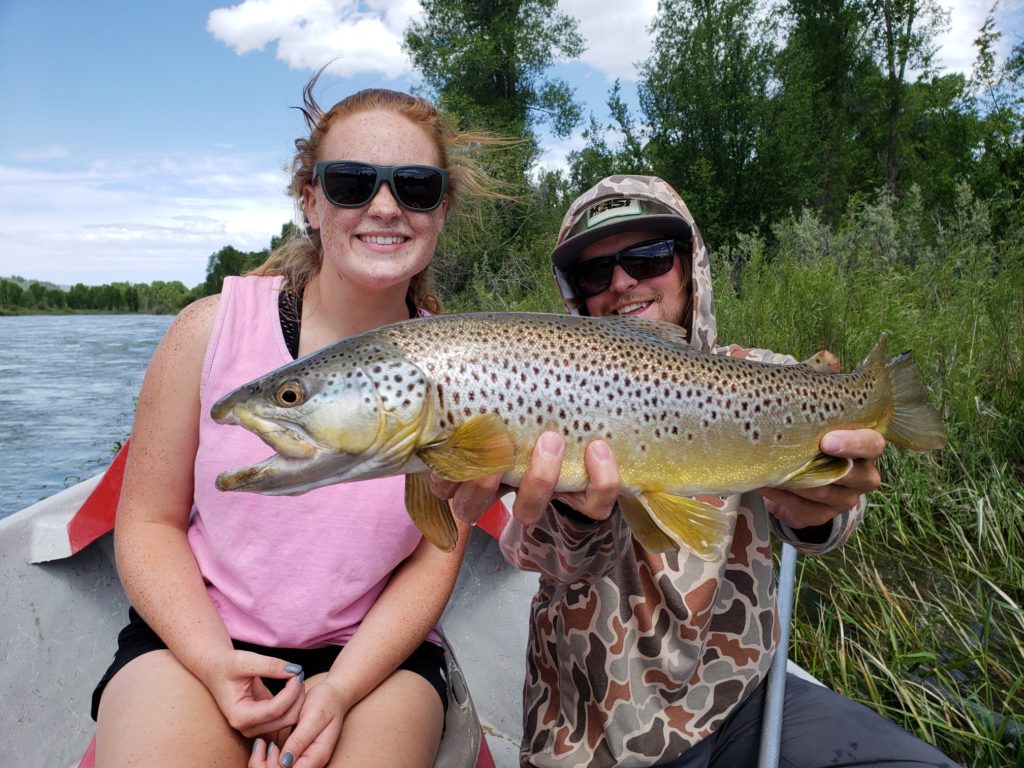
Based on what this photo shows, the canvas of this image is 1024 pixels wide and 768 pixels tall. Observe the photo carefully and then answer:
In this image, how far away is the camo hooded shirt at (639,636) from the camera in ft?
7.36

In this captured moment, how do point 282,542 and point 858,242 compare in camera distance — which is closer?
point 282,542

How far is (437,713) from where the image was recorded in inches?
91.2

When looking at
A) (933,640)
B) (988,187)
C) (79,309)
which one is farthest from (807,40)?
(79,309)

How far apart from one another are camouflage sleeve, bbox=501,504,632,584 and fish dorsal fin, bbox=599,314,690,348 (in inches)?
22.4

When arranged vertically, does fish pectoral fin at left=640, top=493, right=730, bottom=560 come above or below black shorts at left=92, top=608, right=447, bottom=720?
above

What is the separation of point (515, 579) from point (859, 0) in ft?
144

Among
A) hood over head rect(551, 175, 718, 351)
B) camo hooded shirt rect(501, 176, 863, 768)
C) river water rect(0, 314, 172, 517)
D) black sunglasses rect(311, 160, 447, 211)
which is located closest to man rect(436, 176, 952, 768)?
camo hooded shirt rect(501, 176, 863, 768)

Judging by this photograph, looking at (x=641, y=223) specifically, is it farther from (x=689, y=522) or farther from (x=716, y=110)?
(x=716, y=110)

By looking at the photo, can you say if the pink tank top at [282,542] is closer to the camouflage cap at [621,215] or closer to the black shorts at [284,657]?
the black shorts at [284,657]

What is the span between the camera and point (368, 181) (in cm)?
244

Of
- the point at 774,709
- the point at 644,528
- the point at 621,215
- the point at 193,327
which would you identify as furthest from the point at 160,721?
the point at 621,215

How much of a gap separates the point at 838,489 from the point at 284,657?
1.85 metres

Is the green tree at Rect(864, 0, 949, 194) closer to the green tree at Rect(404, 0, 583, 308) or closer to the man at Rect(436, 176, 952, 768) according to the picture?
the green tree at Rect(404, 0, 583, 308)

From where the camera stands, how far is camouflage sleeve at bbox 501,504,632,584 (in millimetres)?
2143
